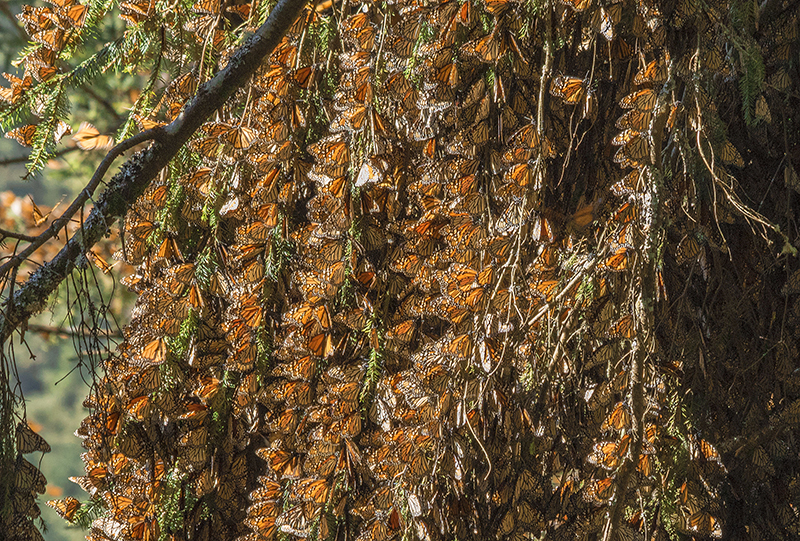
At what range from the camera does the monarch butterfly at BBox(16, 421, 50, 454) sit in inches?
28.3

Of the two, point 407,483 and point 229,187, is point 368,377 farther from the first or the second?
point 229,187

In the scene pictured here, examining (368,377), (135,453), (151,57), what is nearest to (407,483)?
(368,377)

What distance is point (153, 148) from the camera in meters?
0.76

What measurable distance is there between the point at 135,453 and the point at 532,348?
538 mm

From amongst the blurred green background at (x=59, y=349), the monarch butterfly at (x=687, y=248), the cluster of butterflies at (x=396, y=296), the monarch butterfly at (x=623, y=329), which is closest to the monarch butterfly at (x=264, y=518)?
the cluster of butterflies at (x=396, y=296)

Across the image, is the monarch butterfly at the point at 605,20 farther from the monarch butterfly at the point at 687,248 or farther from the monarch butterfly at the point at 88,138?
the monarch butterfly at the point at 88,138

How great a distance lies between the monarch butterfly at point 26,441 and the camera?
718 mm

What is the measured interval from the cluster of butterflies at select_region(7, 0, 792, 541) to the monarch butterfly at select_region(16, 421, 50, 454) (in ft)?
0.37

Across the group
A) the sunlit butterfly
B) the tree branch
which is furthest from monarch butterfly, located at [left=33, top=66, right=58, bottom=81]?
the sunlit butterfly

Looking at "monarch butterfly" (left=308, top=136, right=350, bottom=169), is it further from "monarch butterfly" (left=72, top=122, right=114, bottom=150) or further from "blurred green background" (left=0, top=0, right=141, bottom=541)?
"blurred green background" (left=0, top=0, right=141, bottom=541)

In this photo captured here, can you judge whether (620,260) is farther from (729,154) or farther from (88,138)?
(88,138)

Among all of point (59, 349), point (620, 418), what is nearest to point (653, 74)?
point (620, 418)

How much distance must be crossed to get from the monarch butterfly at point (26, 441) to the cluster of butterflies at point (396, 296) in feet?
0.37

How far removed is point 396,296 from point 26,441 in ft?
1.48
